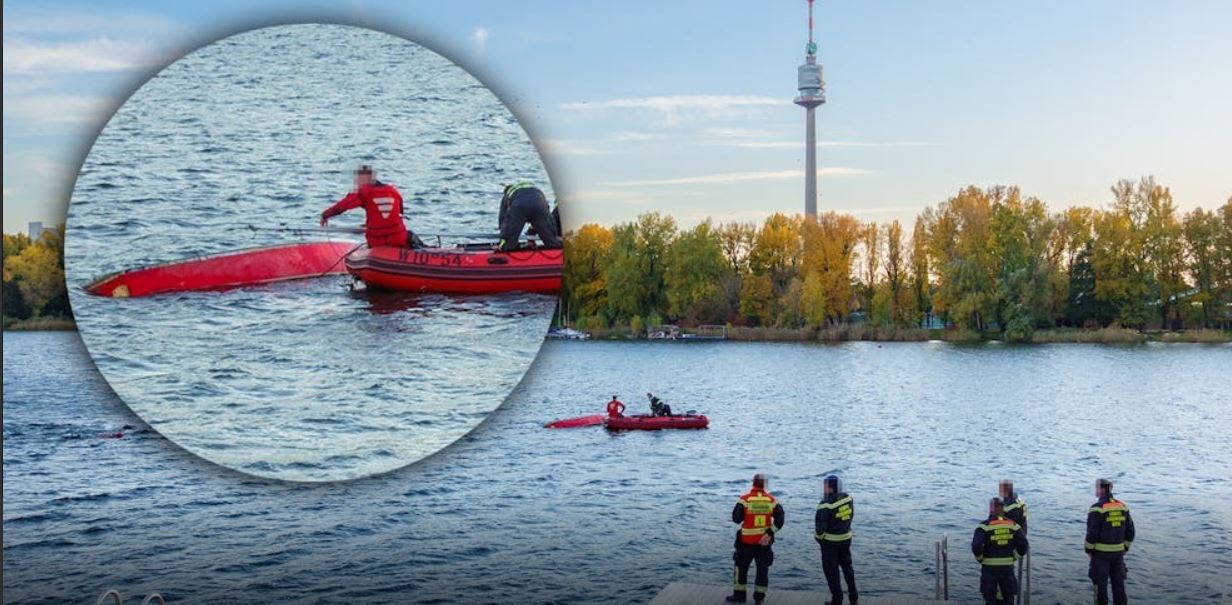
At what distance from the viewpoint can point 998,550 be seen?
10.1 metres

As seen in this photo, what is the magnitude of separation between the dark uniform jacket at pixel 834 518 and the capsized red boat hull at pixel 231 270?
7.19 m

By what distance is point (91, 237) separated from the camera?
300 cm

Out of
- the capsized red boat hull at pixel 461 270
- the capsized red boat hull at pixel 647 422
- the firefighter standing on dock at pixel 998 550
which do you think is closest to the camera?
the capsized red boat hull at pixel 461 270

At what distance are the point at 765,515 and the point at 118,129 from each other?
758 cm

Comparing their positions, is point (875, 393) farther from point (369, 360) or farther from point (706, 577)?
point (369, 360)

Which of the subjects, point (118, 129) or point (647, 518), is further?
point (647, 518)

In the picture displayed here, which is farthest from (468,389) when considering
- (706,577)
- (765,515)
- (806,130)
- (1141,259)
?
(806,130)

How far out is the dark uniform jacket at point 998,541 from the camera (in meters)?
10.0

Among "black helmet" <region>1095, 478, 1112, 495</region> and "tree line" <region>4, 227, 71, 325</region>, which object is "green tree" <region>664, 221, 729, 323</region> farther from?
"tree line" <region>4, 227, 71, 325</region>

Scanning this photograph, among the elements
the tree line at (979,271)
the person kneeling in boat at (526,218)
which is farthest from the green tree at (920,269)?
the person kneeling in boat at (526,218)

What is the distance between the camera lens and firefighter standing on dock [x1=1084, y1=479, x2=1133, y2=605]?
10.6 meters

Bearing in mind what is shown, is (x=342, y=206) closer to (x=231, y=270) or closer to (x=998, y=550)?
(x=231, y=270)

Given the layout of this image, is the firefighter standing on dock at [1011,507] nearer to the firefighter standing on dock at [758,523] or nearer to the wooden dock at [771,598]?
the wooden dock at [771,598]

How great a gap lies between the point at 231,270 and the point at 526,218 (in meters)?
0.81
